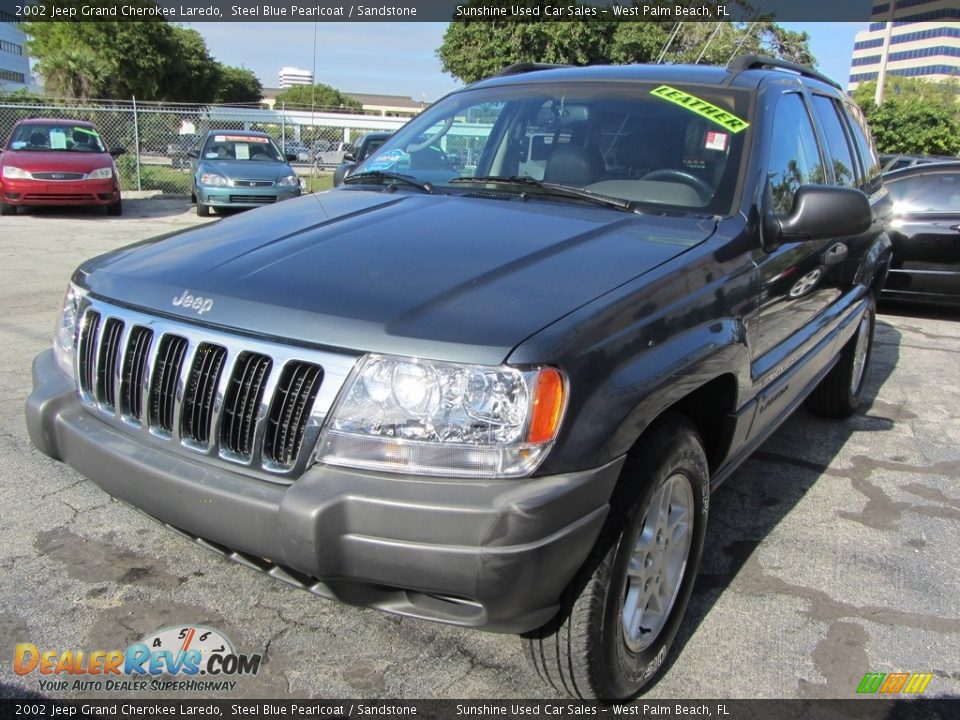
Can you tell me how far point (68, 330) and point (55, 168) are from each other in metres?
12.4

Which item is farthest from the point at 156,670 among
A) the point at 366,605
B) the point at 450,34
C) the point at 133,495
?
the point at 450,34

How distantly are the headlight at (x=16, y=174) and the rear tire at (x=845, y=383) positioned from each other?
1285cm

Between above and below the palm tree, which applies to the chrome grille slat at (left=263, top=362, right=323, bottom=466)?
below

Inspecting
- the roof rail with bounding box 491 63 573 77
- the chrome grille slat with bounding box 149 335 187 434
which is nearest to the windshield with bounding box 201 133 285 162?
the roof rail with bounding box 491 63 573 77

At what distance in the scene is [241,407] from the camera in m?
2.09

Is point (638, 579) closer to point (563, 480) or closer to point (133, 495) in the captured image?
point (563, 480)

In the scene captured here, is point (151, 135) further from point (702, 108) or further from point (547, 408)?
point (547, 408)

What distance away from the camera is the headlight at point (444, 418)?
73.9 inches

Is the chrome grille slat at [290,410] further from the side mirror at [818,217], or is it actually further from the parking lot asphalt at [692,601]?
the side mirror at [818,217]

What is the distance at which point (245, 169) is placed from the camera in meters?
14.3

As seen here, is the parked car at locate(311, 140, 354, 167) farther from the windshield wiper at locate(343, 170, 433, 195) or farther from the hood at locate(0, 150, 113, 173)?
the windshield wiper at locate(343, 170, 433, 195)

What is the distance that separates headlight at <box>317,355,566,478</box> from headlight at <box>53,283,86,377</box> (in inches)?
46.8

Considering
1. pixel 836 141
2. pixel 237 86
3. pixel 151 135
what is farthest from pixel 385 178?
pixel 237 86

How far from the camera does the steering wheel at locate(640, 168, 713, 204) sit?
2.94 meters
